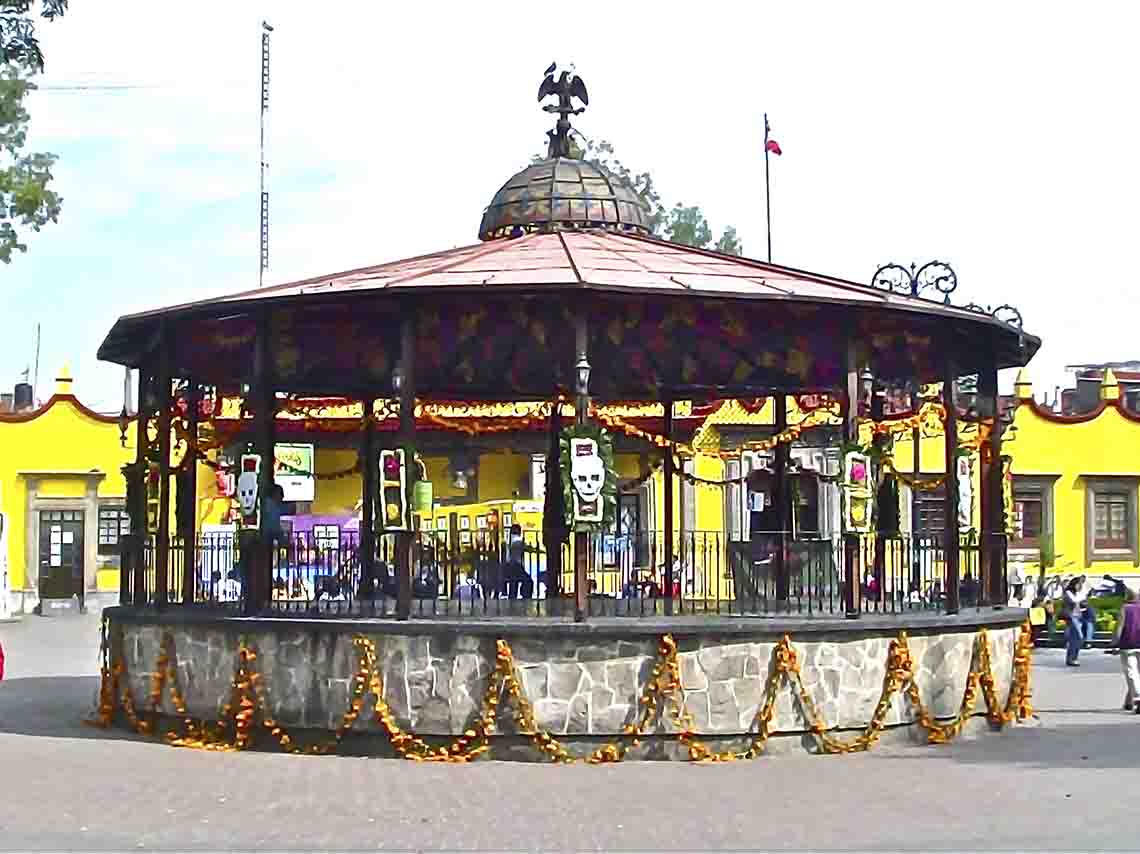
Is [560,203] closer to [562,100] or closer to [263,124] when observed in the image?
[562,100]

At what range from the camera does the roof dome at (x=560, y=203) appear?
62.9 feet

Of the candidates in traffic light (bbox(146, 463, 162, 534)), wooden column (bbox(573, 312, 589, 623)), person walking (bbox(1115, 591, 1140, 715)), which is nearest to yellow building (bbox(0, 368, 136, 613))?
traffic light (bbox(146, 463, 162, 534))

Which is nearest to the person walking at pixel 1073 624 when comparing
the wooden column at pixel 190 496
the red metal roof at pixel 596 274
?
the red metal roof at pixel 596 274

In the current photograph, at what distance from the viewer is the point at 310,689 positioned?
15.4 meters

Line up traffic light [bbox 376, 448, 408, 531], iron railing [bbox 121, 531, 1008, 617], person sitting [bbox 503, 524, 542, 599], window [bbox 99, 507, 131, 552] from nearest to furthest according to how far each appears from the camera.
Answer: traffic light [bbox 376, 448, 408, 531] < iron railing [bbox 121, 531, 1008, 617] < person sitting [bbox 503, 524, 542, 599] < window [bbox 99, 507, 131, 552]

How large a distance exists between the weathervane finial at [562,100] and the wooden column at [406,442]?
477 centimetres

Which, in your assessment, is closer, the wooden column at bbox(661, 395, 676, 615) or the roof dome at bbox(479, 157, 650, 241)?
the roof dome at bbox(479, 157, 650, 241)

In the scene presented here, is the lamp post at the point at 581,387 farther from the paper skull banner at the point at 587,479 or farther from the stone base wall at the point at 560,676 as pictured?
the stone base wall at the point at 560,676

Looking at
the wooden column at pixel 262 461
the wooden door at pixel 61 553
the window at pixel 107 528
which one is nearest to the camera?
the wooden column at pixel 262 461

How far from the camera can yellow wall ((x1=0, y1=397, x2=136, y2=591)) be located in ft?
144

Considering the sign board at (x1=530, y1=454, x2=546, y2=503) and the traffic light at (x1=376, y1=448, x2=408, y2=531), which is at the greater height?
the sign board at (x1=530, y1=454, x2=546, y2=503)

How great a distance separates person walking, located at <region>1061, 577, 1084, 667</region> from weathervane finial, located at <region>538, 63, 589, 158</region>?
12635 mm

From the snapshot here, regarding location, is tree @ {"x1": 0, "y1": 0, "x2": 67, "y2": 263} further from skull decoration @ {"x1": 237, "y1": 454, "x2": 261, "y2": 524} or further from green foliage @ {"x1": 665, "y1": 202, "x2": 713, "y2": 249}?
green foliage @ {"x1": 665, "y1": 202, "x2": 713, "y2": 249}

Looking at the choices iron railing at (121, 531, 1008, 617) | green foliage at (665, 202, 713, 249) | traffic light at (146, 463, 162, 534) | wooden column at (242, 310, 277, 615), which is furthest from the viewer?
green foliage at (665, 202, 713, 249)
